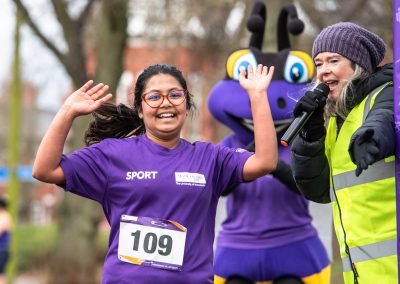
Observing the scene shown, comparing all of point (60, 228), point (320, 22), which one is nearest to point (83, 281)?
point (60, 228)

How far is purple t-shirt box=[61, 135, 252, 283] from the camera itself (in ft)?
14.2

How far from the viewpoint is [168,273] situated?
4285mm

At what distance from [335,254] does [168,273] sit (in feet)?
10.8

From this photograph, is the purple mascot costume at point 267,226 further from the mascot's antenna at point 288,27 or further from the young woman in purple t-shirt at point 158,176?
the young woman in purple t-shirt at point 158,176

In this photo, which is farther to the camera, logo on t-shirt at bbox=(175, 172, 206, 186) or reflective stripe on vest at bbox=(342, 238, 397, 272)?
logo on t-shirt at bbox=(175, 172, 206, 186)

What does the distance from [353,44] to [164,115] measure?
0.96 metres

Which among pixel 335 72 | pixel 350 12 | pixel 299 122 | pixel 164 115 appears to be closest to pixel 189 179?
pixel 164 115

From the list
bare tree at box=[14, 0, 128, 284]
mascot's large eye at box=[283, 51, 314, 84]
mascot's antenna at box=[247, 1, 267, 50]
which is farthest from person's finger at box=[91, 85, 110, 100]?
bare tree at box=[14, 0, 128, 284]

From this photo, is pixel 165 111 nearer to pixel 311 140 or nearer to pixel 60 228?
pixel 311 140

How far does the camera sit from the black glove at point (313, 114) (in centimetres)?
396

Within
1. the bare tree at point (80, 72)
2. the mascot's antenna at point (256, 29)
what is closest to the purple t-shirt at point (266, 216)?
the mascot's antenna at point (256, 29)

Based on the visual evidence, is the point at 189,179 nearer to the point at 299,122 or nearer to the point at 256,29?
the point at 299,122

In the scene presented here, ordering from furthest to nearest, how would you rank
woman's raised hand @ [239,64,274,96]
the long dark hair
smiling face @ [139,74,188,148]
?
the long dark hair < smiling face @ [139,74,188,148] < woman's raised hand @ [239,64,274,96]

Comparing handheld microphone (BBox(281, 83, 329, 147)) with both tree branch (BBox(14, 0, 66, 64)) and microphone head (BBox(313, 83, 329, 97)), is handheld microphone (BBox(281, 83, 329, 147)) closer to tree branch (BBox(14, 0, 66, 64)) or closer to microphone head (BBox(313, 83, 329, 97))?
microphone head (BBox(313, 83, 329, 97))
